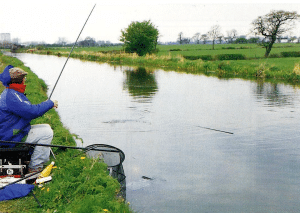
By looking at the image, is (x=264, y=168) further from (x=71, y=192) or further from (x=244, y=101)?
(x=244, y=101)

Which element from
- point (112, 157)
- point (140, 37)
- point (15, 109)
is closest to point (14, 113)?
point (15, 109)

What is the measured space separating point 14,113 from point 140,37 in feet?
165

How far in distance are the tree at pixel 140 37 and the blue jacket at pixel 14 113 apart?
1955 inches

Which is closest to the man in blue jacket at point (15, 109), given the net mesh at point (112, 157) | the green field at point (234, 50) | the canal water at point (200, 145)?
the net mesh at point (112, 157)

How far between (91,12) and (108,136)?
3706 millimetres

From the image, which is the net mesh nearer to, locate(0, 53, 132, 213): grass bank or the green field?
locate(0, 53, 132, 213): grass bank

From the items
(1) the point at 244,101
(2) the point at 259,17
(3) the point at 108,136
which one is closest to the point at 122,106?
(3) the point at 108,136

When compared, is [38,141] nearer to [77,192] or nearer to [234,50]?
[77,192]

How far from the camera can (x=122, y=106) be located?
1326cm

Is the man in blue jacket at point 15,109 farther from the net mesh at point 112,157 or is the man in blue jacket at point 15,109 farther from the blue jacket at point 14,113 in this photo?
the net mesh at point 112,157

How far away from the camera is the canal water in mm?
5449

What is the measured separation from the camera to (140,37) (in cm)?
5316

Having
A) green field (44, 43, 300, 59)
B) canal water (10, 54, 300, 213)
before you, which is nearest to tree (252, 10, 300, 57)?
green field (44, 43, 300, 59)

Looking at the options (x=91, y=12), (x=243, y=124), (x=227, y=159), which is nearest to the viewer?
(x=91, y=12)
